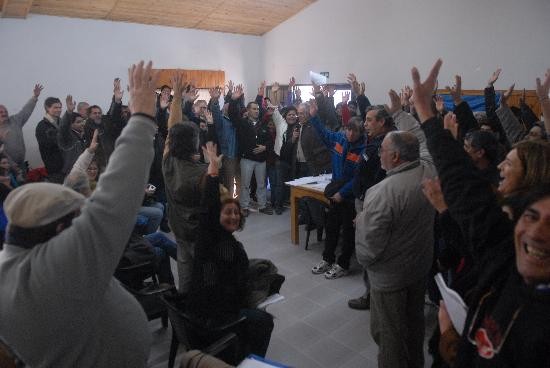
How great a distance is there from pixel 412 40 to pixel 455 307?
6.42 m

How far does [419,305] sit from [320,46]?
7184mm

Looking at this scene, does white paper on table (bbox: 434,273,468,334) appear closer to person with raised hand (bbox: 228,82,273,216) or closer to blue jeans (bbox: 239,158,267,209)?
person with raised hand (bbox: 228,82,273,216)

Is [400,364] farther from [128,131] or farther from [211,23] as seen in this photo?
[211,23]

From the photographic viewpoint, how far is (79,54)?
6922 mm

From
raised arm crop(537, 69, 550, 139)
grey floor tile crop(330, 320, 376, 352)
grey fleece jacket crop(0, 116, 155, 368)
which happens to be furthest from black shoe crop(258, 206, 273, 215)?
grey fleece jacket crop(0, 116, 155, 368)

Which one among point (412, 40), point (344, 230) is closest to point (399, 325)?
point (344, 230)

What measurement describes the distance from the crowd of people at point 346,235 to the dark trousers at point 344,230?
21mm

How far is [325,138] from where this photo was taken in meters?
4.06

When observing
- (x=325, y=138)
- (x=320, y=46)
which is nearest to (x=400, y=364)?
(x=325, y=138)

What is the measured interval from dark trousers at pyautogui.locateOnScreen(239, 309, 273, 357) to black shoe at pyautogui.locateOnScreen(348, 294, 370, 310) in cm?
128

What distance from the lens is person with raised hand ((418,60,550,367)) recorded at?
85cm

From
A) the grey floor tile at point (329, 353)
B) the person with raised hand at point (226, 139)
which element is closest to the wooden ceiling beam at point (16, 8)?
the person with raised hand at point (226, 139)

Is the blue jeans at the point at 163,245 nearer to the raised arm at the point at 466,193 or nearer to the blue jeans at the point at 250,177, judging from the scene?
the raised arm at the point at 466,193

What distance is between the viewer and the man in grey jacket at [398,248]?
1.95m
